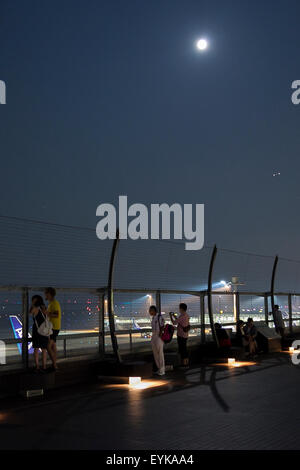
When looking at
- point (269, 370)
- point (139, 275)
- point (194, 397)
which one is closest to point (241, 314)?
point (269, 370)

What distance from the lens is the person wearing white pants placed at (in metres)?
11.3

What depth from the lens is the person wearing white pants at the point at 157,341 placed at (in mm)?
11305

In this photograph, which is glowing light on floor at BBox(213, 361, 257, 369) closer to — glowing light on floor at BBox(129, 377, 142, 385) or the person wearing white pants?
the person wearing white pants

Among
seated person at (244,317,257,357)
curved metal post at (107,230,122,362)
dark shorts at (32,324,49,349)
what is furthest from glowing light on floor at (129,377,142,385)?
seated person at (244,317,257,357)

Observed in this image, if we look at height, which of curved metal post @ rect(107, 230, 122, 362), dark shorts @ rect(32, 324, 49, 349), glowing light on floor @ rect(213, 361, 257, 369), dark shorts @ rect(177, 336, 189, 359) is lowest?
glowing light on floor @ rect(213, 361, 257, 369)

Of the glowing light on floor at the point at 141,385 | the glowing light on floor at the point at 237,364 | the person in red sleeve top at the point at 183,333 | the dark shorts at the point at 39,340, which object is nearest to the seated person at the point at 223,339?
the glowing light on floor at the point at 237,364

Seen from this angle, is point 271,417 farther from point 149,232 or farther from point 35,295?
point 149,232

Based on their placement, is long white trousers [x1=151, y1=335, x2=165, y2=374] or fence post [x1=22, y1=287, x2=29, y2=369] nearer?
fence post [x1=22, y1=287, x2=29, y2=369]

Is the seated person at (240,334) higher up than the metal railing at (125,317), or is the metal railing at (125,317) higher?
the metal railing at (125,317)

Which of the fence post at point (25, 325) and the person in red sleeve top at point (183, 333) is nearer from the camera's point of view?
the fence post at point (25, 325)

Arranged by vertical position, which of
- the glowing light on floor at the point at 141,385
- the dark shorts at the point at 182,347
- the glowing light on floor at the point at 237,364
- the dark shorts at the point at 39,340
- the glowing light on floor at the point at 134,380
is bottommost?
the glowing light on floor at the point at 237,364

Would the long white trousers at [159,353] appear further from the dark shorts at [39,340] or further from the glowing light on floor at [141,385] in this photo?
the dark shorts at [39,340]

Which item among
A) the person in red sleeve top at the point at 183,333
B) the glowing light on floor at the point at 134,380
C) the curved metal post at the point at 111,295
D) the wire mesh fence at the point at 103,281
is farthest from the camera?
the person in red sleeve top at the point at 183,333
